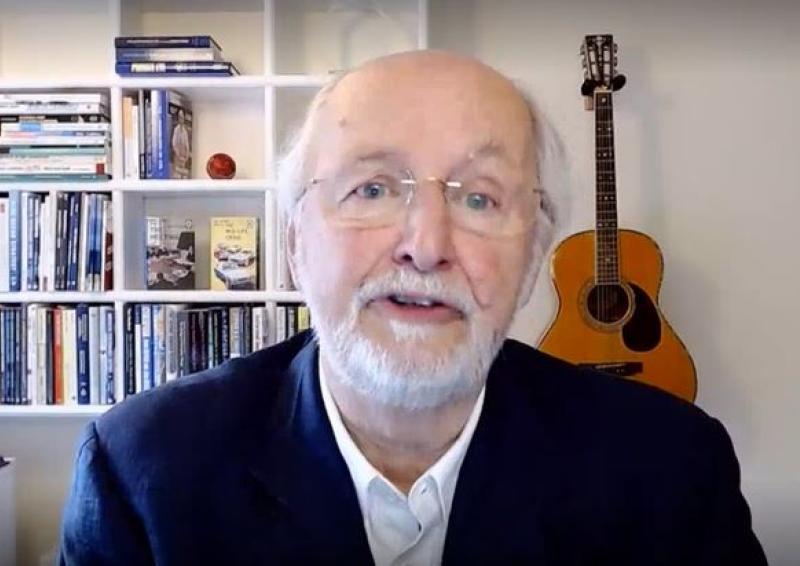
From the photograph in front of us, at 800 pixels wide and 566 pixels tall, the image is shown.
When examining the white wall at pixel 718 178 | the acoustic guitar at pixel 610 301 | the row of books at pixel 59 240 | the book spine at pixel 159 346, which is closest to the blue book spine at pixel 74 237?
the row of books at pixel 59 240

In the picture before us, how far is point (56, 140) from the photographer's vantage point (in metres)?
2.11

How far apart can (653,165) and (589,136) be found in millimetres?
195

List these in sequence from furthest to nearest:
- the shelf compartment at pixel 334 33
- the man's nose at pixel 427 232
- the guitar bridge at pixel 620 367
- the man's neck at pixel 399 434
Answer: the shelf compartment at pixel 334 33, the guitar bridge at pixel 620 367, the man's neck at pixel 399 434, the man's nose at pixel 427 232

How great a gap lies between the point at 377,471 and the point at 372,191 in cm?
32

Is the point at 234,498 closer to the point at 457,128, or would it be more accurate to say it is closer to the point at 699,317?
the point at 457,128

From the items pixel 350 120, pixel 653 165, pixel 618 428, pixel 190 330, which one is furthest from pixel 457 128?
pixel 653 165

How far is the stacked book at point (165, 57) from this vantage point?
209 cm

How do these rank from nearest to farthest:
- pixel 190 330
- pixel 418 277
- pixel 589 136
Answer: pixel 418 277
pixel 190 330
pixel 589 136

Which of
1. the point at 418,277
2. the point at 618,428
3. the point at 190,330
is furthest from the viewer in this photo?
the point at 190,330

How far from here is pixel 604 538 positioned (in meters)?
0.94

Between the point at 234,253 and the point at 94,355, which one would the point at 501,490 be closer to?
the point at 234,253

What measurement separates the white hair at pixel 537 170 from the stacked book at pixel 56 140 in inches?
47.4

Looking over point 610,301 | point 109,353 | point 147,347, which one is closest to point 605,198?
point 610,301

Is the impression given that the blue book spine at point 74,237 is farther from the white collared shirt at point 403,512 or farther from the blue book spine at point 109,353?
the white collared shirt at point 403,512
